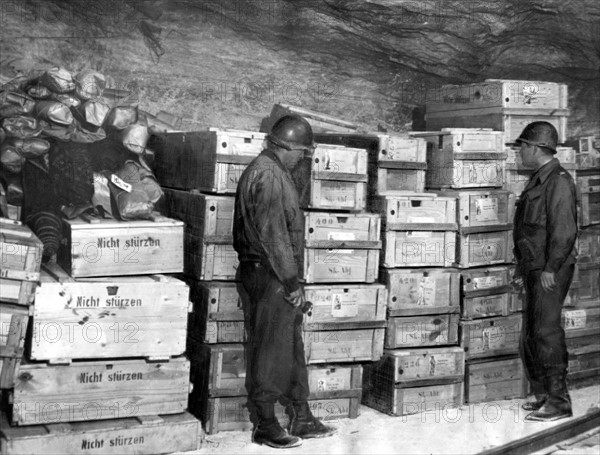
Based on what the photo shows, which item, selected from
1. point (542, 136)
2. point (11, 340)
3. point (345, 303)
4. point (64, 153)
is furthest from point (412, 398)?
point (64, 153)

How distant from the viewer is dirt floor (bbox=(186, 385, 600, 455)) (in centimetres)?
693

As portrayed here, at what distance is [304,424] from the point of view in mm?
7117

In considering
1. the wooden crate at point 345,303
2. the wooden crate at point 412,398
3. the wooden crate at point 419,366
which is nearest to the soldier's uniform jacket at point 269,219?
the wooden crate at point 345,303

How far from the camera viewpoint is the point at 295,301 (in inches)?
265

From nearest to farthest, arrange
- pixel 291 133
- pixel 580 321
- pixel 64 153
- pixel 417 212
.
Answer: pixel 291 133, pixel 64 153, pixel 417 212, pixel 580 321

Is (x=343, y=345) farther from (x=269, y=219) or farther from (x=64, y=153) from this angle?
(x=64, y=153)

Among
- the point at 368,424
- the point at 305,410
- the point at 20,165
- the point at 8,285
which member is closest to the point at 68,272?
the point at 8,285

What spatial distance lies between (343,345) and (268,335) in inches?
45.0

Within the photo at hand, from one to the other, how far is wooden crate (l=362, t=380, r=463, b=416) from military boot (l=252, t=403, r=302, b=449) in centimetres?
140

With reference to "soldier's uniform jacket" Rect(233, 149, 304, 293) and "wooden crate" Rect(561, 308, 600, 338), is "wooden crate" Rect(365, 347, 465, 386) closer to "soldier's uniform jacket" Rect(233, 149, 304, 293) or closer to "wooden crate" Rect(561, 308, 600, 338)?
"wooden crate" Rect(561, 308, 600, 338)

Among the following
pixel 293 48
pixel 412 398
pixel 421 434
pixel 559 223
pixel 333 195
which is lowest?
pixel 421 434

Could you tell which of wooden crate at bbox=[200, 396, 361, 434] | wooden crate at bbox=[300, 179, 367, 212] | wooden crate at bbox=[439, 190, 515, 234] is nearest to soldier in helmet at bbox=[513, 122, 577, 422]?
wooden crate at bbox=[439, 190, 515, 234]

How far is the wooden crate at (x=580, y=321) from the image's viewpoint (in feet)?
30.0

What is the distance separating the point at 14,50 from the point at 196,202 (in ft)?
8.94
